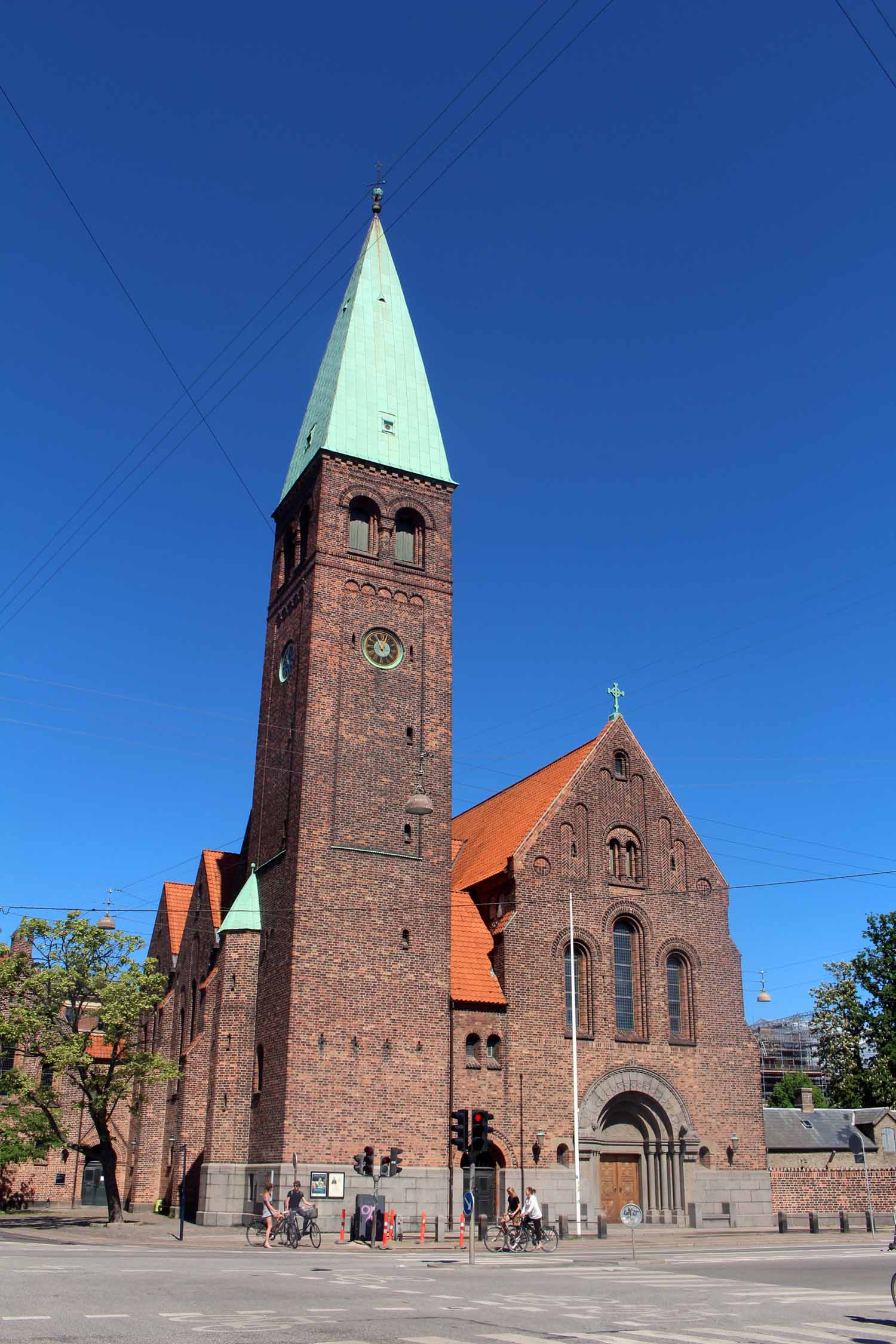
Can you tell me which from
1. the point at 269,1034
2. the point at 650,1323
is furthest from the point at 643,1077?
the point at 650,1323

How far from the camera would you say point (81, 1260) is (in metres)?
22.5

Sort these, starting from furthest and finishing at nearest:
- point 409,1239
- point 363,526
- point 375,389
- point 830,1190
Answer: point 830,1190 → point 375,389 → point 363,526 → point 409,1239

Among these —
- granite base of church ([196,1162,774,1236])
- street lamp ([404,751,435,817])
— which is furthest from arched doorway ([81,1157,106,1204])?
street lamp ([404,751,435,817])

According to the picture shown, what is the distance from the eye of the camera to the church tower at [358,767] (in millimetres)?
35219

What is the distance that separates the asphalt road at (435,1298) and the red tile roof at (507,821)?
17.2 metres

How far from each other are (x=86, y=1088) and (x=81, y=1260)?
15.0 m

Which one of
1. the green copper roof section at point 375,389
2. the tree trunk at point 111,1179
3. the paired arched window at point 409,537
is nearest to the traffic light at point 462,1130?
the tree trunk at point 111,1179

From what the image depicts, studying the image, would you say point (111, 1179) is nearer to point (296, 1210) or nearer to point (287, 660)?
point (296, 1210)

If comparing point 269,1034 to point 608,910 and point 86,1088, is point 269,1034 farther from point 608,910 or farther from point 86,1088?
point 608,910

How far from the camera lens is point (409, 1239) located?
33.1 meters

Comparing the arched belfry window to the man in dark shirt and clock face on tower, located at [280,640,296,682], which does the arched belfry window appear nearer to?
the man in dark shirt

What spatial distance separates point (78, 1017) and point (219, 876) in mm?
8247

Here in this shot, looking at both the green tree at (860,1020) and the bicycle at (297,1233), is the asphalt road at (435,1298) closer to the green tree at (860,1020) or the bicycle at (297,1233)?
the bicycle at (297,1233)

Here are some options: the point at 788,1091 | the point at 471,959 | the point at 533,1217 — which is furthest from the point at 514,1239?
the point at 788,1091
